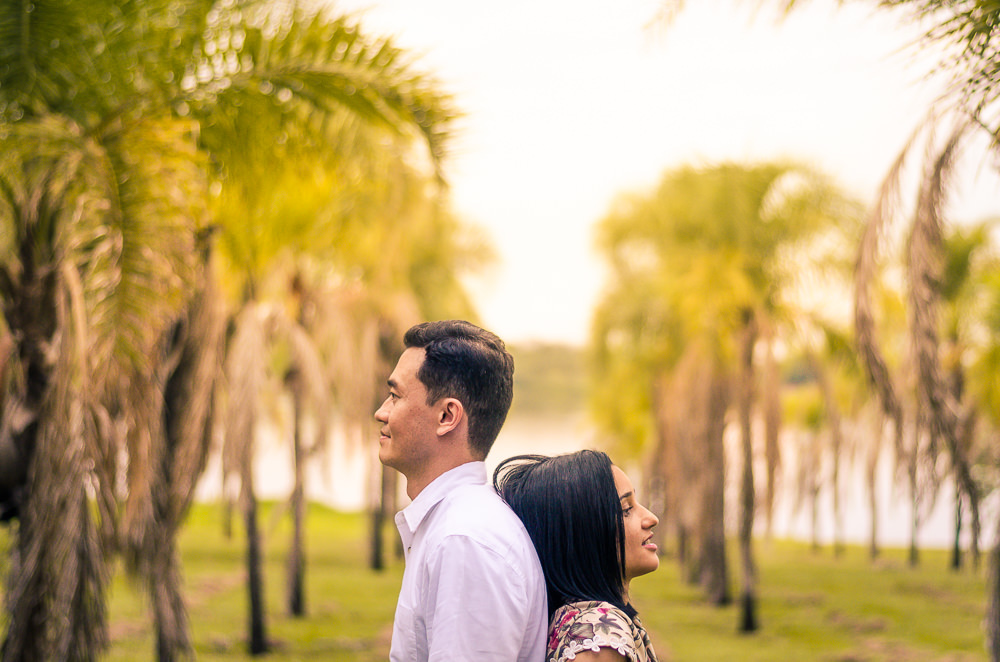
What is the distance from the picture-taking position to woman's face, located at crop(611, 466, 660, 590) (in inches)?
79.5

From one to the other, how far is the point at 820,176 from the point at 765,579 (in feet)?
33.1

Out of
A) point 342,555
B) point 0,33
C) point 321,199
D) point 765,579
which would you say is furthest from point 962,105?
point 342,555

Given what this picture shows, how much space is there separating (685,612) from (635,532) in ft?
45.4

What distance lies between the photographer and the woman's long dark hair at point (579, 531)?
78.5 inches

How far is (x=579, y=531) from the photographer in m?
2.00

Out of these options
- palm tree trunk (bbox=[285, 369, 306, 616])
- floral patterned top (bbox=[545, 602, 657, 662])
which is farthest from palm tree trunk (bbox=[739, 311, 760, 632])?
floral patterned top (bbox=[545, 602, 657, 662])

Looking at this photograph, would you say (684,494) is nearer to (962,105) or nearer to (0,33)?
(962,105)

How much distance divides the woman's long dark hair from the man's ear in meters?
0.31

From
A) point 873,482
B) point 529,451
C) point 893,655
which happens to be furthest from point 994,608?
point 873,482

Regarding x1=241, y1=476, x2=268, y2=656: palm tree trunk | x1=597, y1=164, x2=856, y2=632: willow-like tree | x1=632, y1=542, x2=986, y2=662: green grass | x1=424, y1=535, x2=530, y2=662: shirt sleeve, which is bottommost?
x1=632, y1=542, x2=986, y2=662: green grass

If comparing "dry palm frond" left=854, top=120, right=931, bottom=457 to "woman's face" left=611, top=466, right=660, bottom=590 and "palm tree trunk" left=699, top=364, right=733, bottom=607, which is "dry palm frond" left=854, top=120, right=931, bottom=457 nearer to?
"woman's face" left=611, top=466, right=660, bottom=590

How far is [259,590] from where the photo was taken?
10195 mm

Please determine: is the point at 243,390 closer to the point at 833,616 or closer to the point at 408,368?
the point at 408,368

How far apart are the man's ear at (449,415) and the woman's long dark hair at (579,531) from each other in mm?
306
